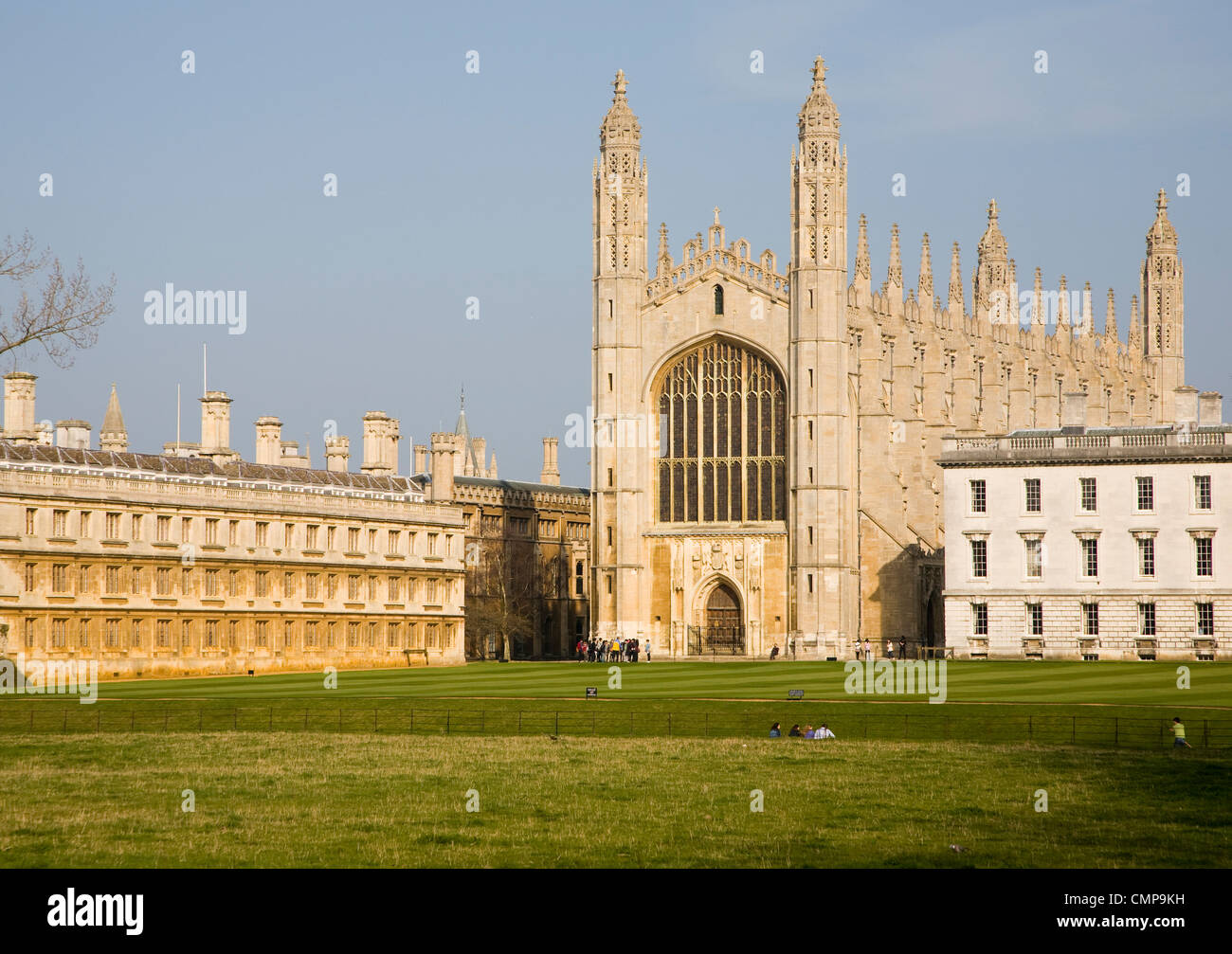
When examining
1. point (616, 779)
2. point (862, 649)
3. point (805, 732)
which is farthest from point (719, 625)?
point (616, 779)

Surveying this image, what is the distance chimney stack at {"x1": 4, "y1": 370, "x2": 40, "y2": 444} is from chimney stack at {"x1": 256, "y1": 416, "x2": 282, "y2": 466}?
1347cm

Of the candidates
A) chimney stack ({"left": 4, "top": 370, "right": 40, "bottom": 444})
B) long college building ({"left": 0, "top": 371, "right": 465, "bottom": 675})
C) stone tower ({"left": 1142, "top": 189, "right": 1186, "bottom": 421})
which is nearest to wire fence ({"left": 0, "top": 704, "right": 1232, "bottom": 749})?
long college building ({"left": 0, "top": 371, "right": 465, "bottom": 675})

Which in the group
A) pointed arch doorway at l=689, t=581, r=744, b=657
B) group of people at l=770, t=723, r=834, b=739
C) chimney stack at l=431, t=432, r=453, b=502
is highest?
chimney stack at l=431, t=432, r=453, b=502

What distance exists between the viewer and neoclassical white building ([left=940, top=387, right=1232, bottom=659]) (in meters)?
74.3

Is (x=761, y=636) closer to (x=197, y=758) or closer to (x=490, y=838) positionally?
(x=197, y=758)

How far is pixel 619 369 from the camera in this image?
294ft

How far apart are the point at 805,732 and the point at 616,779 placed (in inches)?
349

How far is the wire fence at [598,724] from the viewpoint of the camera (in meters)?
41.0

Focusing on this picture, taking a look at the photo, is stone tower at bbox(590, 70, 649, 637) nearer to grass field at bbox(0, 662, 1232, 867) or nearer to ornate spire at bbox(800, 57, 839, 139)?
ornate spire at bbox(800, 57, 839, 139)

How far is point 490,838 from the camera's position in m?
26.9

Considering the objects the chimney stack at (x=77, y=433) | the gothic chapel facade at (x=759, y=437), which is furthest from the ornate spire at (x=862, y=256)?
the chimney stack at (x=77, y=433)
